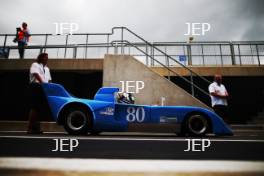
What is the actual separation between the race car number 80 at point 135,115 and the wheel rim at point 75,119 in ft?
2.81

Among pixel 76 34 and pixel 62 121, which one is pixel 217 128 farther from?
pixel 76 34

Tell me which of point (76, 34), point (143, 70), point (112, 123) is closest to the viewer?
point (112, 123)

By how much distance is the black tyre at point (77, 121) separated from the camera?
16.2ft

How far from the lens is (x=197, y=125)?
512cm

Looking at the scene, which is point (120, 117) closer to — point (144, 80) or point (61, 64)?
point (144, 80)

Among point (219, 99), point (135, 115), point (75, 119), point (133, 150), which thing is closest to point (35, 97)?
point (75, 119)

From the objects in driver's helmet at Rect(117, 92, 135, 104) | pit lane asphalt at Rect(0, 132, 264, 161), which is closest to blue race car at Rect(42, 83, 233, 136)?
driver's helmet at Rect(117, 92, 135, 104)

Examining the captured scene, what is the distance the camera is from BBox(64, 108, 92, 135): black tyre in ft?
16.2

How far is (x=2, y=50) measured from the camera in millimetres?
12250

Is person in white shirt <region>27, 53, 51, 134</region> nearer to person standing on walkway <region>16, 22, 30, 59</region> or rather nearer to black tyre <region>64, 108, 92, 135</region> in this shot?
black tyre <region>64, 108, 92, 135</region>

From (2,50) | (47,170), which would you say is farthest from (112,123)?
(2,50)

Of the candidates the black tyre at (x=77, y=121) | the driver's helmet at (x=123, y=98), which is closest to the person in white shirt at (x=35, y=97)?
the black tyre at (x=77, y=121)

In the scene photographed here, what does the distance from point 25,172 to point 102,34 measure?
34.1 feet

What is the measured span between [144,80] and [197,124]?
3383 millimetres
